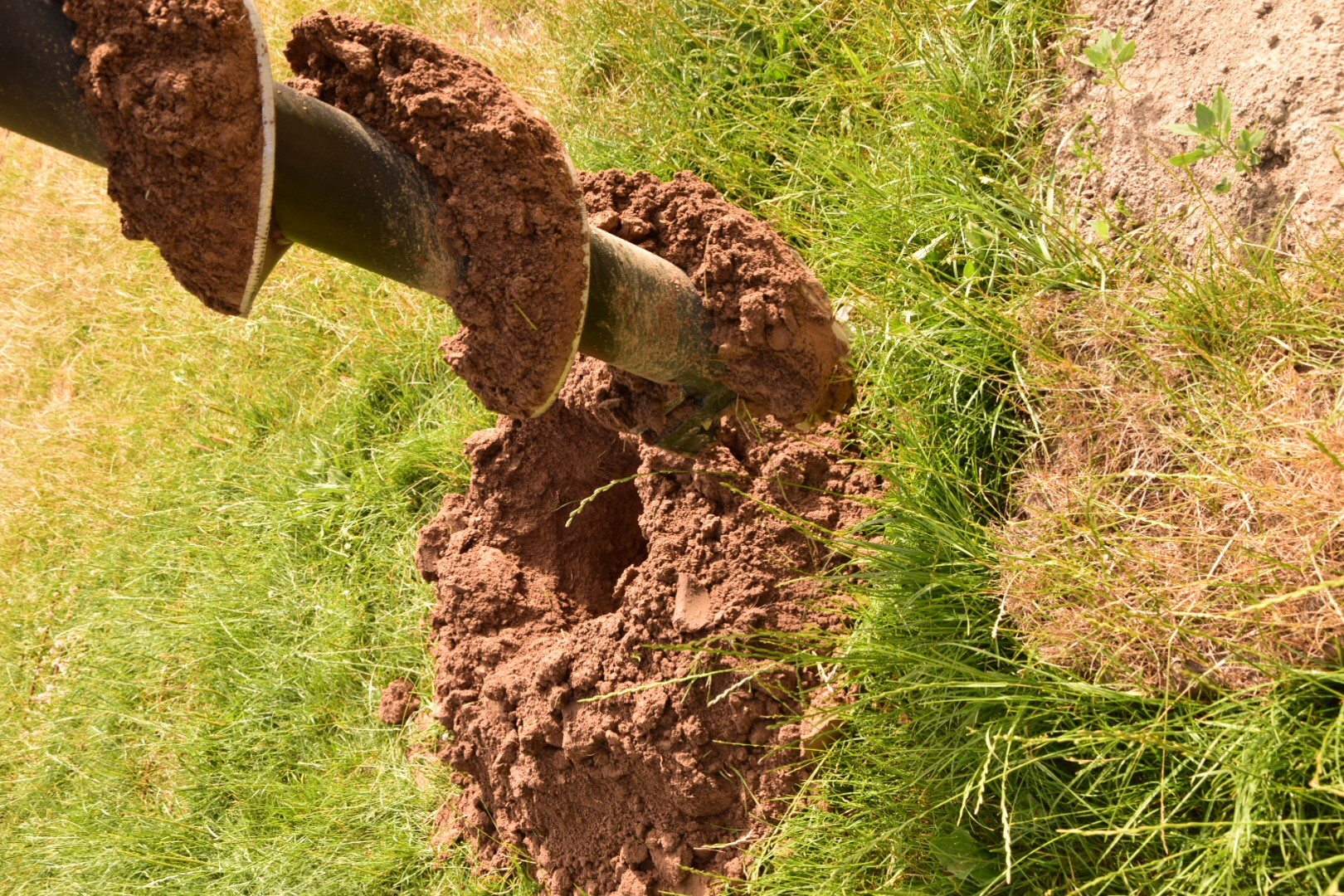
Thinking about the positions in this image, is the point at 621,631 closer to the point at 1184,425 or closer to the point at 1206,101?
the point at 1184,425

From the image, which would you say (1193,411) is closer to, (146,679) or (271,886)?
(271,886)

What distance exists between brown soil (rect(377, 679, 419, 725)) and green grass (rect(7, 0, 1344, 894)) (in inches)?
2.3

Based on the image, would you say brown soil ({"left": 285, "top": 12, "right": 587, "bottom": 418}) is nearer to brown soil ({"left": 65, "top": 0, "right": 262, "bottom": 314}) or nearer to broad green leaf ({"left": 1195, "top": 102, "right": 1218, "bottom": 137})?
brown soil ({"left": 65, "top": 0, "right": 262, "bottom": 314})

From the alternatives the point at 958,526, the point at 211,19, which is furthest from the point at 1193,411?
the point at 211,19

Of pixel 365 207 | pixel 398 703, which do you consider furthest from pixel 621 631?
pixel 365 207

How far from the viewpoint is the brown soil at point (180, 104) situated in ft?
4.75

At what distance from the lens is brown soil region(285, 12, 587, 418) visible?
177cm

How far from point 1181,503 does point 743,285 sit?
916 millimetres

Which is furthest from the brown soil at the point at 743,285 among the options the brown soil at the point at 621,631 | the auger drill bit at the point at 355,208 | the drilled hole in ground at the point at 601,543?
the drilled hole in ground at the point at 601,543

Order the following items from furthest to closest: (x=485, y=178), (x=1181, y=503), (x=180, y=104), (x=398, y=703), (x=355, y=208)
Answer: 1. (x=398, y=703)
2. (x=1181, y=503)
3. (x=485, y=178)
4. (x=355, y=208)
5. (x=180, y=104)

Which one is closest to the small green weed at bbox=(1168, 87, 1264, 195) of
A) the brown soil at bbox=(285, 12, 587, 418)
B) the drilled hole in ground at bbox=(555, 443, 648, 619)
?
the brown soil at bbox=(285, 12, 587, 418)

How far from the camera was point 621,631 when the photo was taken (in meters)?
2.51

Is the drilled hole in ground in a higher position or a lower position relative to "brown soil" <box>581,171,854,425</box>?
lower

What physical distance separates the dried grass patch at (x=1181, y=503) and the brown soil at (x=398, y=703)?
1910 millimetres
